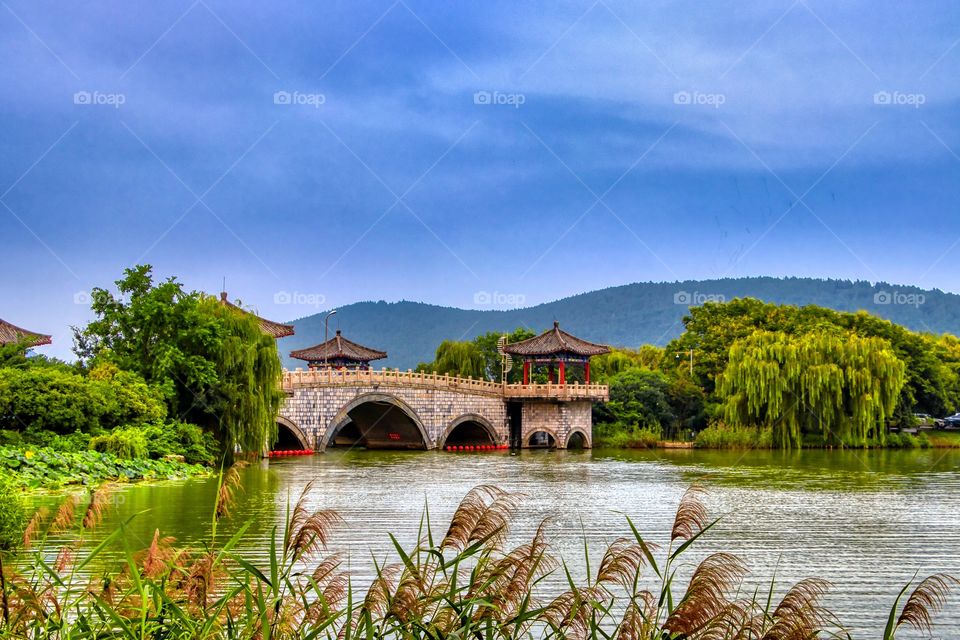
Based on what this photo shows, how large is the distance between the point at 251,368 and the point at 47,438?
18.7 ft

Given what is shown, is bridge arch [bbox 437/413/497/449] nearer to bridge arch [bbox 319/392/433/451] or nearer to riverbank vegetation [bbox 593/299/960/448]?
bridge arch [bbox 319/392/433/451]

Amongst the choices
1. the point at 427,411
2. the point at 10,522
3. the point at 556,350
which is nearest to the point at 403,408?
the point at 427,411

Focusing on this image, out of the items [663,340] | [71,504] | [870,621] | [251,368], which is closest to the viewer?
[71,504]

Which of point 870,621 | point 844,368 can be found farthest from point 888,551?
point 844,368

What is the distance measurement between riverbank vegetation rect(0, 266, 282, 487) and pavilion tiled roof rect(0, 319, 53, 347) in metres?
7.21

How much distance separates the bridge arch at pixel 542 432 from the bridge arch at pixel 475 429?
1.34 m

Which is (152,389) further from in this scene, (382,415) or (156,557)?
(156,557)

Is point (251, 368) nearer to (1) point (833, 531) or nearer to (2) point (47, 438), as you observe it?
(2) point (47, 438)

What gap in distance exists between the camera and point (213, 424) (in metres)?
25.3

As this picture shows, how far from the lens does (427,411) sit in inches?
1462

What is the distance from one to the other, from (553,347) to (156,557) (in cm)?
3590

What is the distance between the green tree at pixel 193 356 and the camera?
24625mm

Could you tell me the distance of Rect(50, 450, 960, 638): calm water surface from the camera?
11078 mm

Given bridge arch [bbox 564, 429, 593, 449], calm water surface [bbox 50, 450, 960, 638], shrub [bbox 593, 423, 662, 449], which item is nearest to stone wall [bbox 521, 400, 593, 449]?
bridge arch [bbox 564, 429, 593, 449]
